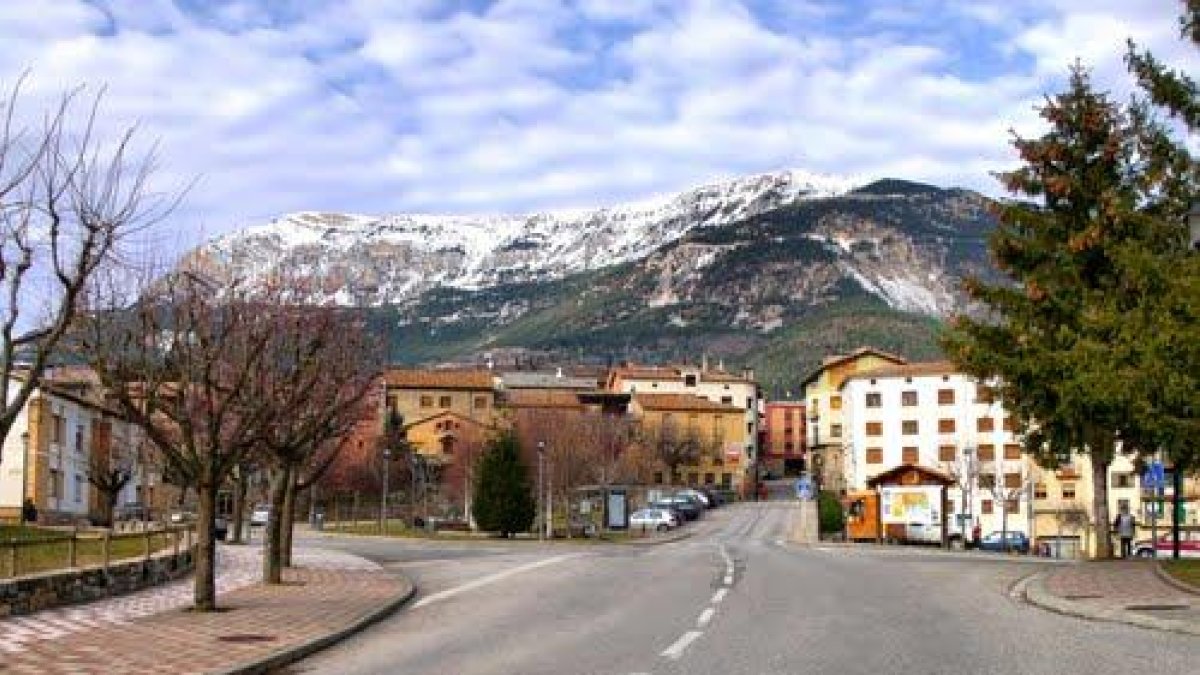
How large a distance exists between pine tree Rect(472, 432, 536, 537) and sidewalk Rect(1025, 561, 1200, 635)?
→ 123 feet

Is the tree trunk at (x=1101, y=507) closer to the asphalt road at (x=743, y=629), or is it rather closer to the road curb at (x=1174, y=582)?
the asphalt road at (x=743, y=629)

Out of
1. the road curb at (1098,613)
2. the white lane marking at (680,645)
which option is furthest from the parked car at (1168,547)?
the white lane marking at (680,645)

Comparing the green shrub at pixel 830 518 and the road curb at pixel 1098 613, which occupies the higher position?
the road curb at pixel 1098 613

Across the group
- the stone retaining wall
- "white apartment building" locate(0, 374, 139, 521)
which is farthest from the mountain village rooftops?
the stone retaining wall

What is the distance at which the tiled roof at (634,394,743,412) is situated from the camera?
162 meters

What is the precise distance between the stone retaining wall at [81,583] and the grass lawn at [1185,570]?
55.8 ft

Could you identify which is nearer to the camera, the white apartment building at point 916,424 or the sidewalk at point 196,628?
the sidewalk at point 196,628

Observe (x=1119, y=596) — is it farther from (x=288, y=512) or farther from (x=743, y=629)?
(x=288, y=512)

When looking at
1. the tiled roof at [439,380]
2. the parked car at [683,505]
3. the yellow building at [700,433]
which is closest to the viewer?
the parked car at [683,505]

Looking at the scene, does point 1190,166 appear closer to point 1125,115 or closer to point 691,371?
point 1125,115

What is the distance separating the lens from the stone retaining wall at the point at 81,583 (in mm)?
18938

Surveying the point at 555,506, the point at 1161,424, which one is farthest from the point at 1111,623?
the point at 555,506

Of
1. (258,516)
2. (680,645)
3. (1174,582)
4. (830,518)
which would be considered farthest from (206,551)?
(258,516)

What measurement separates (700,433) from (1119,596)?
14005 cm
